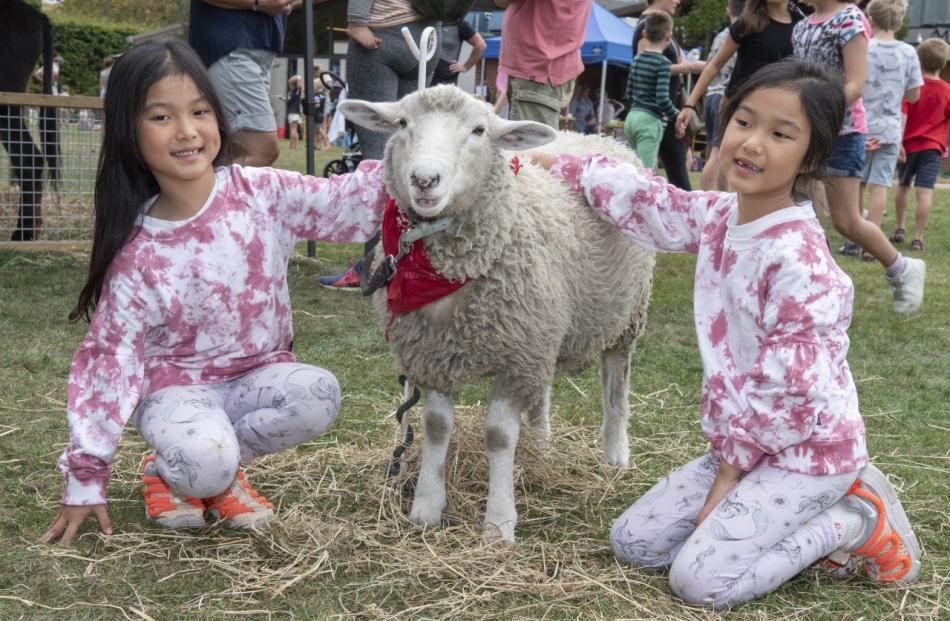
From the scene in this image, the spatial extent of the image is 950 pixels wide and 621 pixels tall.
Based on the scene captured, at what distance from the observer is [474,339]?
7.91ft

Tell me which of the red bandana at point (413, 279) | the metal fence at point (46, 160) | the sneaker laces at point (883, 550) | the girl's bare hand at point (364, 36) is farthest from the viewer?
the metal fence at point (46, 160)

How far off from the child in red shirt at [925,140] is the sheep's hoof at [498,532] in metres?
6.41

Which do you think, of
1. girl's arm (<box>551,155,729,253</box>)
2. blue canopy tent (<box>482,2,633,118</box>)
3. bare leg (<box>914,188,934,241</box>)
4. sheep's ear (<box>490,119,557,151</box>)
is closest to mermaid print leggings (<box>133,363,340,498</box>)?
sheep's ear (<box>490,119,557,151</box>)

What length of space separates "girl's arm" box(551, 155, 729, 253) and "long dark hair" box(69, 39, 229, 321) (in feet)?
3.55

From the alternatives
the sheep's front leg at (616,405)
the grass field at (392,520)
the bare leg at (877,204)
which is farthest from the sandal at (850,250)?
the sheep's front leg at (616,405)

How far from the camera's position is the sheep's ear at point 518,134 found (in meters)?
2.38

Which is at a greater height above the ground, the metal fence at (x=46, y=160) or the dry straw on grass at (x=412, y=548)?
the metal fence at (x=46, y=160)

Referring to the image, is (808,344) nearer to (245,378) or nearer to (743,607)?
(743,607)

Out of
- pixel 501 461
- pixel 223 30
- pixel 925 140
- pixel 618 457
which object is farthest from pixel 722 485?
pixel 925 140

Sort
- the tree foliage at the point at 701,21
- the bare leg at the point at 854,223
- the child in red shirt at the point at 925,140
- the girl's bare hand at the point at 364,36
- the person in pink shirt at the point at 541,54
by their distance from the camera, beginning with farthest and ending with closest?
1. the tree foliage at the point at 701,21
2. the child in red shirt at the point at 925,140
3. the bare leg at the point at 854,223
4. the girl's bare hand at the point at 364,36
5. the person in pink shirt at the point at 541,54

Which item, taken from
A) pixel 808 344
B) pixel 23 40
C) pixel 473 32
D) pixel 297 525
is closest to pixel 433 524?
pixel 297 525

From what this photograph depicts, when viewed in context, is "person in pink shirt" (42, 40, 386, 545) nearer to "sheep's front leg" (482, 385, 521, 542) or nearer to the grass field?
the grass field

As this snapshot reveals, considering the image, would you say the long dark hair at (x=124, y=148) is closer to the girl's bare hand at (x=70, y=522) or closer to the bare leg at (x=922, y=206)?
the girl's bare hand at (x=70, y=522)

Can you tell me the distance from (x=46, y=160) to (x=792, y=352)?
513 centimetres
